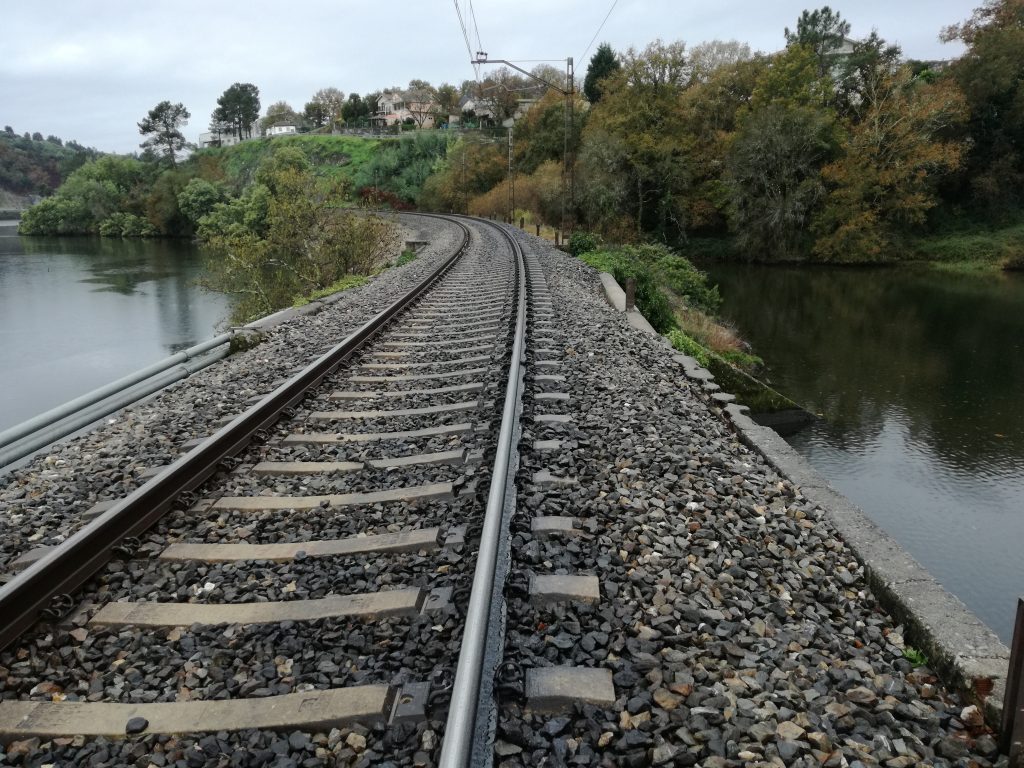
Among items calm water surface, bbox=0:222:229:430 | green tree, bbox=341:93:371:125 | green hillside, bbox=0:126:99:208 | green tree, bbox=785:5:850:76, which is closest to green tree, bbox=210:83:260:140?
green tree, bbox=341:93:371:125

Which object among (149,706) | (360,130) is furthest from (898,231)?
(360,130)

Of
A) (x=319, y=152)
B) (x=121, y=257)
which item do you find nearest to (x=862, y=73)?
(x=121, y=257)

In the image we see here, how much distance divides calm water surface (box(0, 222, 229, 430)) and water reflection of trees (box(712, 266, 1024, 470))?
16.1 meters

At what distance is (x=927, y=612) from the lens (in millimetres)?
2793

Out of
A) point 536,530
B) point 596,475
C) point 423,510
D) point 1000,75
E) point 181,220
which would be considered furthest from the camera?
point 181,220

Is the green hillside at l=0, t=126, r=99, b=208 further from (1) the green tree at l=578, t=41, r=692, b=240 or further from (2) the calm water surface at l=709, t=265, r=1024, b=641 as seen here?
(2) the calm water surface at l=709, t=265, r=1024, b=641

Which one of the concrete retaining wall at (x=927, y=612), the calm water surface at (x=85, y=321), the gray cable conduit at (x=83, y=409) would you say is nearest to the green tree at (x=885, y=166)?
the calm water surface at (x=85, y=321)

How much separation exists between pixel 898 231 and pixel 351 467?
4231 cm

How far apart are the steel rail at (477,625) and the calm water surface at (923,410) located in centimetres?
474

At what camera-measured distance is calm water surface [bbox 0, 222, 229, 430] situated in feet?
57.2

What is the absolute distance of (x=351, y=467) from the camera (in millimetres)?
4285

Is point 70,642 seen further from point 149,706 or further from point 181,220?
point 181,220

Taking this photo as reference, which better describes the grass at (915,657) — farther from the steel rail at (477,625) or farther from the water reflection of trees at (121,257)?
the water reflection of trees at (121,257)

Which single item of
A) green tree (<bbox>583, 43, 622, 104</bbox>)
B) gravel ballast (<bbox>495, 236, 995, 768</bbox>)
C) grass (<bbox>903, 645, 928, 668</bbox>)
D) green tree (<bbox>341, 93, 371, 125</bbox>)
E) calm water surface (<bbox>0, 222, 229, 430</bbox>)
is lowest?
calm water surface (<bbox>0, 222, 229, 430</bbox>)
